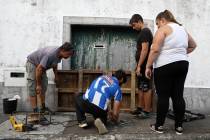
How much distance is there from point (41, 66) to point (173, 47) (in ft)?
7.64

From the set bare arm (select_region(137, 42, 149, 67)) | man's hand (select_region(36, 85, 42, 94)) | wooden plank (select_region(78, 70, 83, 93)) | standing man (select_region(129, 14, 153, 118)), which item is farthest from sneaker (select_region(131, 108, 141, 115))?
man's hand (select_region(36, 85, 42, 94))

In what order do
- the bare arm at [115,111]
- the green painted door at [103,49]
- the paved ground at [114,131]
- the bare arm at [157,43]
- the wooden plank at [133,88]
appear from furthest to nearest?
the green painted door at [103,49] < the wooden plank at [133,88] < the bare arm at [115,111] < the paved ground at [114,131] < the bare arm at [157,43]

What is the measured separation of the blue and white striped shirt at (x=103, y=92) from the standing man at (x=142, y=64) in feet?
2.63

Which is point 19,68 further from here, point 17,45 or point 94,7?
point 94,7

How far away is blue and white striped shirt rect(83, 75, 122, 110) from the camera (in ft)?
21.0

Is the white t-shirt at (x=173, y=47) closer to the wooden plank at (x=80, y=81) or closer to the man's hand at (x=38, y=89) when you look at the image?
the man's hand at (x=38, y=89)

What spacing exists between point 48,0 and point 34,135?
325 centimetres

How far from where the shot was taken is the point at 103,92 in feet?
21.1

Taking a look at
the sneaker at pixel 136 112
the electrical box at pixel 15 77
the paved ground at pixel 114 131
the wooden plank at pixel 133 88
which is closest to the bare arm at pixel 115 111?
the paved ground at pixel 114 131

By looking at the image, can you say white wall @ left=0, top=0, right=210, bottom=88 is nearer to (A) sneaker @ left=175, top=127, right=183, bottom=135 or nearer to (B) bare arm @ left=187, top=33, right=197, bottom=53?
(B) bare arm @ left=187, top=33, right=197, bottom=53

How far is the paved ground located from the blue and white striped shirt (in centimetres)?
46

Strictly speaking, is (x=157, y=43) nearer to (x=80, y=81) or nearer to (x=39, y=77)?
(x=39, y=77)

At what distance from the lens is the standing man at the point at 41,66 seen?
6.86 m

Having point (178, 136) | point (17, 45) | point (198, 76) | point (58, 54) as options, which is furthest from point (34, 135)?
point (198, 76)
